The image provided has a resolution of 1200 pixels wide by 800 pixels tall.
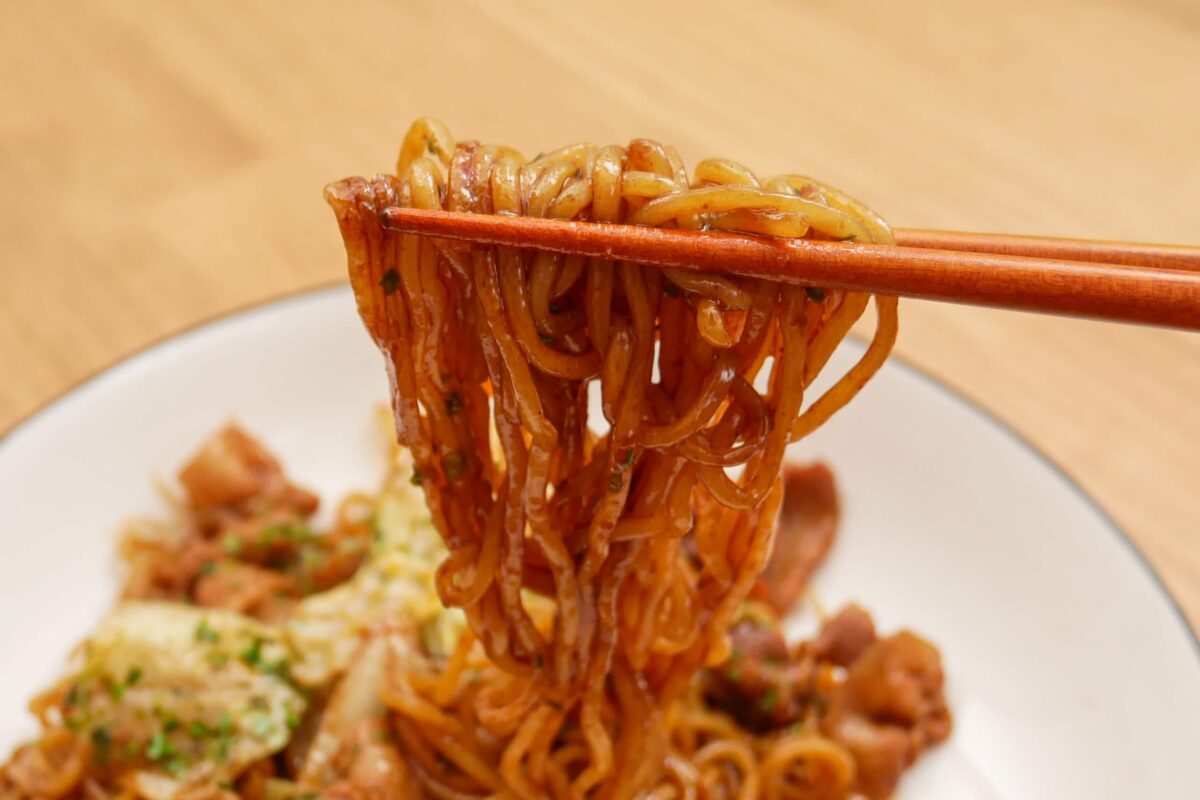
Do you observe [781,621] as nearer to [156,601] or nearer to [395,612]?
[395,612]

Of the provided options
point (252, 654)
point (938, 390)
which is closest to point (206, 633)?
point (252, 654)

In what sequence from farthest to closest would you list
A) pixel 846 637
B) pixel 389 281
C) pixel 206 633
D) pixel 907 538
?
pixel 907 538, pixel 846 637, pixel 206 633, pixel 389 281

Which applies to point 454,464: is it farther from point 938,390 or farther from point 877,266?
point 938,390

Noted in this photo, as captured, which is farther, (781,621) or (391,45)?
(391,45)

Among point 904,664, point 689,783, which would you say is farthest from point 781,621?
point 689,783

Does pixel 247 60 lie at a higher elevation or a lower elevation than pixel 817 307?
higher

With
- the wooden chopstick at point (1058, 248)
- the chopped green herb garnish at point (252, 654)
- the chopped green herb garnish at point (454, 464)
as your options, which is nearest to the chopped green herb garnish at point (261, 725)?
the chopped green herb garnish at point (252, 654)
